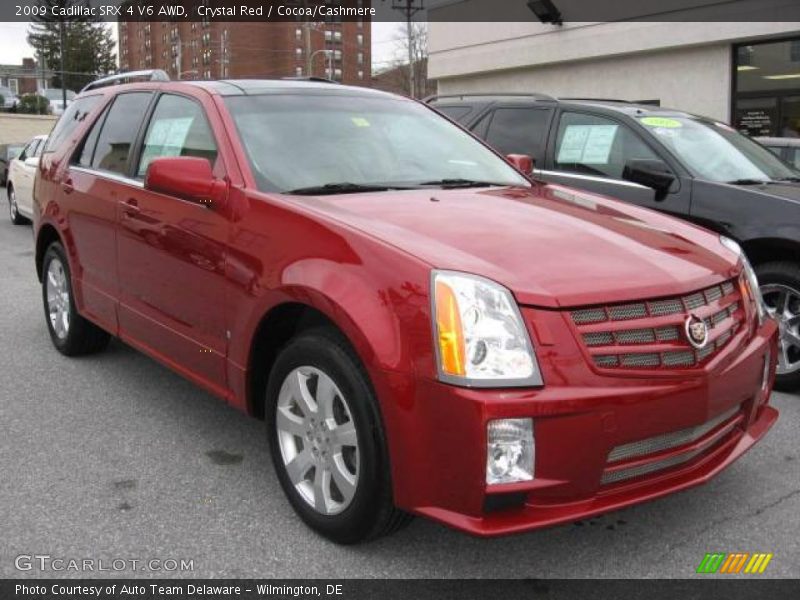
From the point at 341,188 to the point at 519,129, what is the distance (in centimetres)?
342

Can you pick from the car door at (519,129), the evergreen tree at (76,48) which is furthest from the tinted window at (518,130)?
the evergreen tree at (76,48)

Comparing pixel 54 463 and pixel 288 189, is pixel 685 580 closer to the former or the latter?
pixel 288 189

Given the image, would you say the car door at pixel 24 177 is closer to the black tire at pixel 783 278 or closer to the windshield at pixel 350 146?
the windshield at pixel 350 146

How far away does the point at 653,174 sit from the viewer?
521cm

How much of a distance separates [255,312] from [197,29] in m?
117

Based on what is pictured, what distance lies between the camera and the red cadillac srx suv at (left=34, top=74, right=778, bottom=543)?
2.45m

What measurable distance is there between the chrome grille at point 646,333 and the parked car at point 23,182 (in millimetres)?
11310

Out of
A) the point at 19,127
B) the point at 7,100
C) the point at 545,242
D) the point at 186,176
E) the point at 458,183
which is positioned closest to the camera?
the point at 545,242

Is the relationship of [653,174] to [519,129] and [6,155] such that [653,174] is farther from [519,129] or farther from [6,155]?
[6,155]

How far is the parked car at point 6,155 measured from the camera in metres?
18.9

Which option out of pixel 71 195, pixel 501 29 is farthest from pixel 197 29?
pixel 71 195

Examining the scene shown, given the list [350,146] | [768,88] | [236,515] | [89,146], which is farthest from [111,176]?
[768,88]

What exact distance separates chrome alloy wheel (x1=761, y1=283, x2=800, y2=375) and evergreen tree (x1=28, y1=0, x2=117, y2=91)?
8280 centimetres

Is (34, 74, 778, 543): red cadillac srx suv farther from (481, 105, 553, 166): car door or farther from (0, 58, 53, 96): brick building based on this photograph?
(0, 58, 53, 96): brick building
